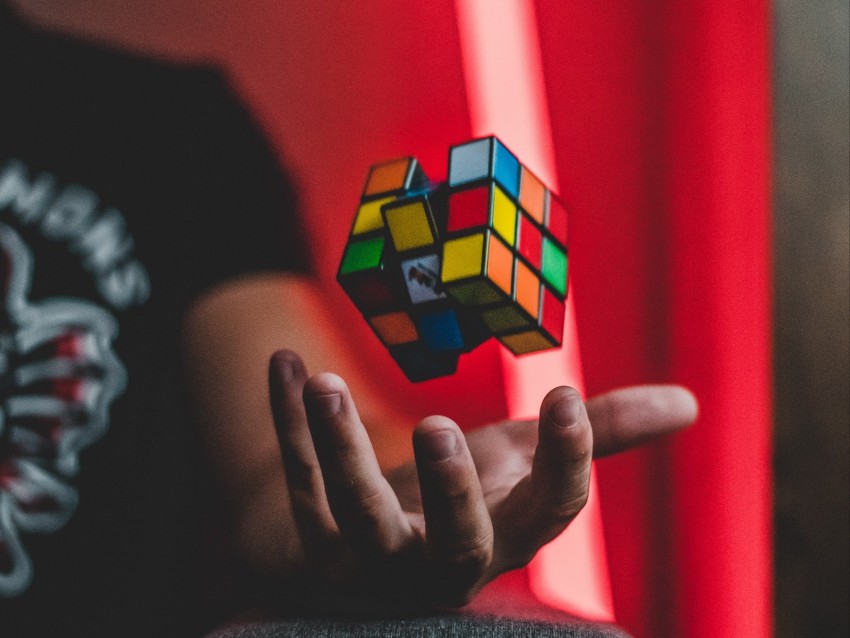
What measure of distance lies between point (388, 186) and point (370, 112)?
47 cm

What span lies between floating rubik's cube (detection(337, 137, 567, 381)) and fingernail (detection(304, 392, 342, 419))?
0.38 ft

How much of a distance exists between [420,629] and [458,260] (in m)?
0.25

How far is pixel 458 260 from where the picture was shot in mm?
420

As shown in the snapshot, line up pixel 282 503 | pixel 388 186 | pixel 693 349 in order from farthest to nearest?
pixel 693 349 → pixel 282 503 → pixel 388 186

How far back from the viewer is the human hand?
35 cm

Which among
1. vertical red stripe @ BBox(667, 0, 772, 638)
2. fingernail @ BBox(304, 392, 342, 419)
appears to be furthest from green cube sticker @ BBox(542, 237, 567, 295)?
vertical red stripe @ BBox(667, 0, 772, 638)

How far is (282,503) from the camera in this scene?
63 cm

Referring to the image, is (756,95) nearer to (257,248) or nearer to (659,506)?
(659,506)

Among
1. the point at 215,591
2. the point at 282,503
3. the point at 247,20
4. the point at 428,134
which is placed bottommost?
the point at 215,591

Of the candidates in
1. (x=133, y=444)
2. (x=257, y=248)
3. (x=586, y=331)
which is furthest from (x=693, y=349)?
(x=133, y=444)

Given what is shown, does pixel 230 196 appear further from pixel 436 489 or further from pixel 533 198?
pixel 436 489

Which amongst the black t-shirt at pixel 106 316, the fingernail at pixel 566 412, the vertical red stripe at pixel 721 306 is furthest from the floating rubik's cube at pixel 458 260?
the black t-shirt at pixel 106 316

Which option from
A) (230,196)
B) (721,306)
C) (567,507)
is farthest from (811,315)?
(230,196)

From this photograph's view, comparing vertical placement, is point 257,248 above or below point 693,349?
above
